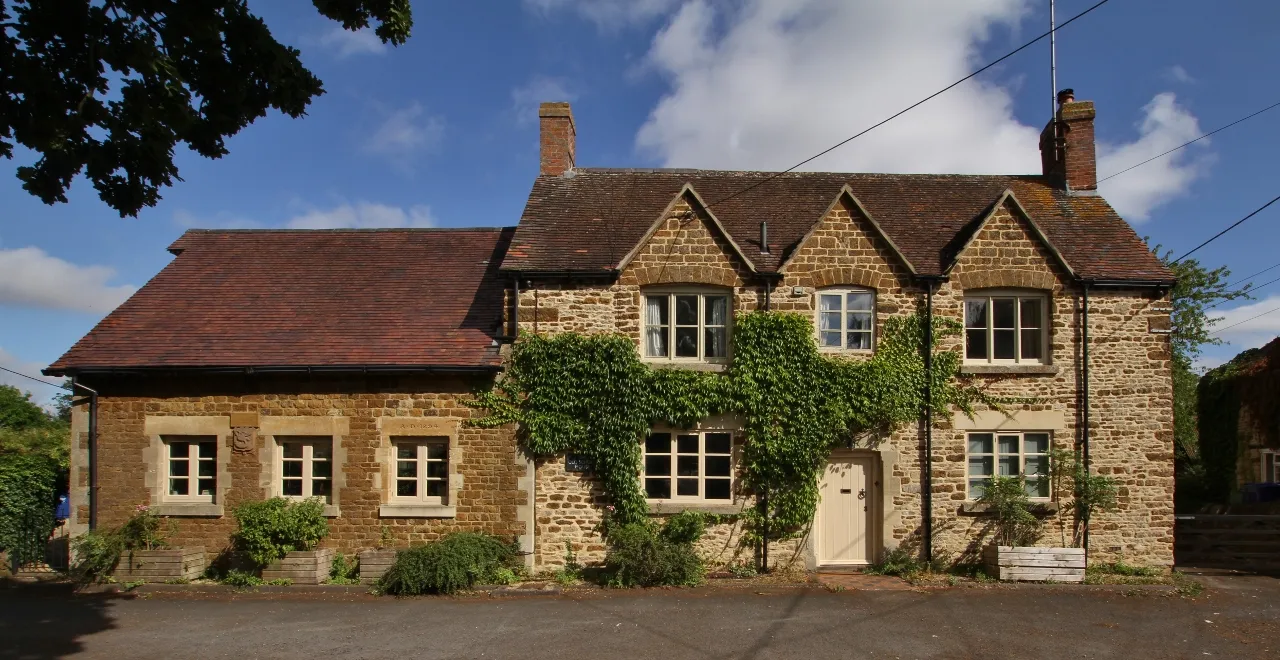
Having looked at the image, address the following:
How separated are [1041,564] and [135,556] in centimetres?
1504

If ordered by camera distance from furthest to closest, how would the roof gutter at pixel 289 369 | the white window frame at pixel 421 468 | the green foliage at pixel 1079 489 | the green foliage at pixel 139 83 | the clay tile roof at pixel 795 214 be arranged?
the clay tile roof at pixel 795 214, the white window frame at pixel 421 468, the roof gutter at pixel 289 369, the green foliage at pixel 1079 489, the green foliage at pixel 139 83

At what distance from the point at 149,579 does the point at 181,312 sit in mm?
5117

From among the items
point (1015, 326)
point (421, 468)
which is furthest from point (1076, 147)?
point (421, 468)

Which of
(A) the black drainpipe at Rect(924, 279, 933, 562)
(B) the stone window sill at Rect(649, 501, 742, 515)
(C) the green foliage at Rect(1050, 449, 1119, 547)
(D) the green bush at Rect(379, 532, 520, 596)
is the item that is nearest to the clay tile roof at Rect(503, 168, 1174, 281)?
(A) the black drainpipe at Rect(924, 279, 933, 562)

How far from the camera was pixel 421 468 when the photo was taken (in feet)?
46.1

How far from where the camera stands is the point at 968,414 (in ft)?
46.3

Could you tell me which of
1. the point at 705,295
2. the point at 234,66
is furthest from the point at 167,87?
the point at 705,295

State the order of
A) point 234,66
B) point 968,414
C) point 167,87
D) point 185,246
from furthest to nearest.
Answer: point 185,246 → point 968,414 → point 234,66 → point 167,87

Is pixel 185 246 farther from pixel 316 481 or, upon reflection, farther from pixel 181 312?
pixel 316 481

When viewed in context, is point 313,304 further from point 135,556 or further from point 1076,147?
point 1076,147

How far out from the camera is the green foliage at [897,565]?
1369 cm

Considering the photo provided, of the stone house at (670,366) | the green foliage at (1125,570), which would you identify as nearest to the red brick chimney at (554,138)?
the stone house at (670,366)

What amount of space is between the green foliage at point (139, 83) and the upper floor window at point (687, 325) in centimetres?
735

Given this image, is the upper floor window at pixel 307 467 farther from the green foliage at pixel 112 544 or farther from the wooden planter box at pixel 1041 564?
the wooden planter box at pixel 1041 564
